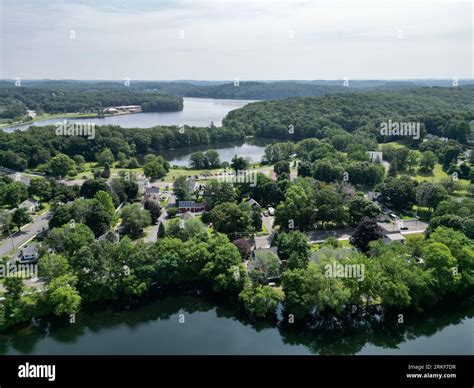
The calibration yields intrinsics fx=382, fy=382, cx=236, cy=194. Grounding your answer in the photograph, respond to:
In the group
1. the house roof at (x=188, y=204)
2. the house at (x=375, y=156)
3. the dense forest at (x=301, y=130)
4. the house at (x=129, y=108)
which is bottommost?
the house roof at (x=188, y=204)

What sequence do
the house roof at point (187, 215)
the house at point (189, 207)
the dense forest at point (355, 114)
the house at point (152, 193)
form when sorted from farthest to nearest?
1. the dense forest at point (355, 114)
2. the house at point (152, 193)
3. the house at point (189, 207)
4. the house roof at point (187, 215)

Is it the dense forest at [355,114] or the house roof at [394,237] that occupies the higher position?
the dense forest at [355,114]

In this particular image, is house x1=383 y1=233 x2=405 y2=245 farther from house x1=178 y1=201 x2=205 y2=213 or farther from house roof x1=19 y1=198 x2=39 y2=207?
house roof x1=19 y1=198 x2=39 y2=207

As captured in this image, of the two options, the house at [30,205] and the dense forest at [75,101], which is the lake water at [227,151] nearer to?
the house at [30,205]

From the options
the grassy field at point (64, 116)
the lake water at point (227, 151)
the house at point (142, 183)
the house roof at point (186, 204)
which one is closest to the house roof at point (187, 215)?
the house roof at point (186, 204)

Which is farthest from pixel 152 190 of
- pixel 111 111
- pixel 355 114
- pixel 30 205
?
pixel 111 111

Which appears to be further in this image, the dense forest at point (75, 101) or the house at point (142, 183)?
the dense forest at point (75, 101)

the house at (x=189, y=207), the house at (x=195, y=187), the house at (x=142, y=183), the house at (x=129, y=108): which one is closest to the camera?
the house at (x=189, y=207)

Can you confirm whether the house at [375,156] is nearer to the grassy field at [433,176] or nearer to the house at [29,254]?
the grassy field at [433,176]
